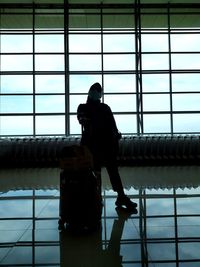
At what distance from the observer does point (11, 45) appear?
49.1 feet

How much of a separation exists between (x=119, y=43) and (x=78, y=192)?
12093 millimetres

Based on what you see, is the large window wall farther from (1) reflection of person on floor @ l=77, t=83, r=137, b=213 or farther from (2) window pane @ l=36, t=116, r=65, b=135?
(1) reflection of person on floor @ l=77, t=83, r=137, b=213

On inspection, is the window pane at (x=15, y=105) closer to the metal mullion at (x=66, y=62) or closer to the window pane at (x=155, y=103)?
the metal mullion at (x=66, y=62)

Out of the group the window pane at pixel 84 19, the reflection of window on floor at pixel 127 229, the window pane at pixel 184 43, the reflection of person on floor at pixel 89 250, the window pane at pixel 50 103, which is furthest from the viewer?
the window pane at pixel 184 43

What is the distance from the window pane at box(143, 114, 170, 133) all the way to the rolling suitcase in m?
11.0

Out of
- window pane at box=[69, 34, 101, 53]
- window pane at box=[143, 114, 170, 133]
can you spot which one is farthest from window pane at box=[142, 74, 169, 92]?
window pane at box=[69, 34, 101, 53]

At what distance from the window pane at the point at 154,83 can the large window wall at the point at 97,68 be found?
0.13 feet

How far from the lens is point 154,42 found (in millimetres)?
15023

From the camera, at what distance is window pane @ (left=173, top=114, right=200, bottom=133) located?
14625mm

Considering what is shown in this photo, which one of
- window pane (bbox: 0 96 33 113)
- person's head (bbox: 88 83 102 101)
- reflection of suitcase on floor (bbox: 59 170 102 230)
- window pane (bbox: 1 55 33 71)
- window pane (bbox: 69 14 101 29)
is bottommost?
reflection of suitcase on floor (bbox: 59 170 102 230)

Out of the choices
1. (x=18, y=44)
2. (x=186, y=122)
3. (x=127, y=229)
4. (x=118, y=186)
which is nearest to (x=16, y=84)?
(x=18, y=44)

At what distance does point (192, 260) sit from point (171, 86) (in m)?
12.7

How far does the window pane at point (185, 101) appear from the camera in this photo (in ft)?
48.1

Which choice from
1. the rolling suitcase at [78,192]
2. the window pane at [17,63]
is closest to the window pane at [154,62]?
the window pane at [17,63]
